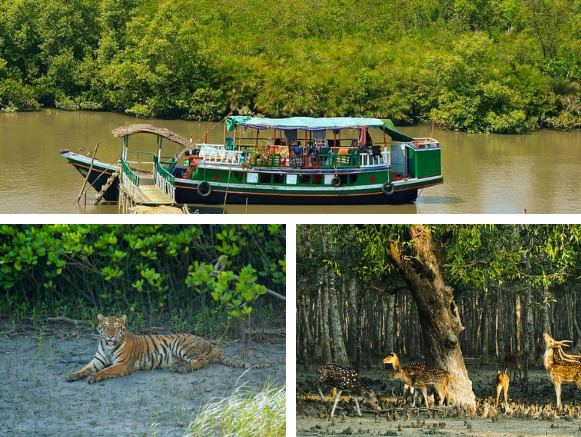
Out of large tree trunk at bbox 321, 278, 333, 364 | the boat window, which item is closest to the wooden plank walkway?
the boat window

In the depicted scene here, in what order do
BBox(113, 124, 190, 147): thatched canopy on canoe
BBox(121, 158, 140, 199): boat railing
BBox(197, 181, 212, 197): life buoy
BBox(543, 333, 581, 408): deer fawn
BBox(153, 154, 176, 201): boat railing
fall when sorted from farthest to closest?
BBox(197, 181, 212, 197): life buoy, BBox(153, 154, 176, 201): boat railing, BBox(113, 124, 190, 147): thatched canopy on canoe, BBox(121, 158, 140, 199): boat railing, BBox(543, 333, 581, 408): deer fawn

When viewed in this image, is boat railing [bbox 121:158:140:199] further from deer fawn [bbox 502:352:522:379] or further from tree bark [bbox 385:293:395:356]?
deer fawn [bbox 502:352:522:379]

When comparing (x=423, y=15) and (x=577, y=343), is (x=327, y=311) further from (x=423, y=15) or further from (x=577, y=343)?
(x=423, y=15)

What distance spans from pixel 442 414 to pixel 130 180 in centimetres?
884

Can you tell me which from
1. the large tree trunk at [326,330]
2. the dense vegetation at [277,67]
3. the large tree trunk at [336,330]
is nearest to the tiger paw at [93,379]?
the large tree trunk at [326,330]

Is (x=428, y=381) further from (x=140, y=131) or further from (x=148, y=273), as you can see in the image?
(x=140, y=131)

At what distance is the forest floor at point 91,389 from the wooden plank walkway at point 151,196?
6921 mm

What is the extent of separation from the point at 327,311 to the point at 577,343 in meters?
2.49

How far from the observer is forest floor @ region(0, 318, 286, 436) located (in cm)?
791

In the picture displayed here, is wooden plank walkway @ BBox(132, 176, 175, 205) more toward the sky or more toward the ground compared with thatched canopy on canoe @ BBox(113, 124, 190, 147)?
more toward the ground

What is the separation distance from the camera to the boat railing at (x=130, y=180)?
51.8 feet

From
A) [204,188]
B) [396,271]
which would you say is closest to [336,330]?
[396,271]

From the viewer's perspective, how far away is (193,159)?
60.8 feet

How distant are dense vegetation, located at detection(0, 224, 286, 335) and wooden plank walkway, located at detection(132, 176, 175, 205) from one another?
6678 millimetres
